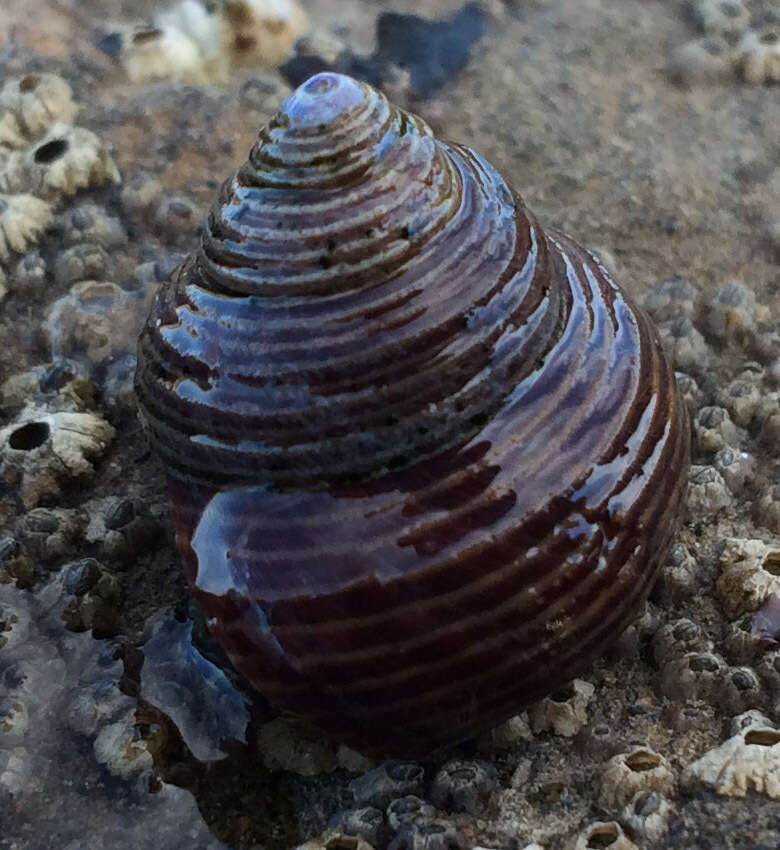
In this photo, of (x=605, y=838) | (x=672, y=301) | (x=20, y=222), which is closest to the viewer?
(x=605, y=838)

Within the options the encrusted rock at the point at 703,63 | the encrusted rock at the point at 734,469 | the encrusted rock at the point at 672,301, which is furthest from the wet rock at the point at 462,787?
the encrusted rock at the point at 703,63

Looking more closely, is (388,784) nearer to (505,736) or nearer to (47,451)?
(505,736)

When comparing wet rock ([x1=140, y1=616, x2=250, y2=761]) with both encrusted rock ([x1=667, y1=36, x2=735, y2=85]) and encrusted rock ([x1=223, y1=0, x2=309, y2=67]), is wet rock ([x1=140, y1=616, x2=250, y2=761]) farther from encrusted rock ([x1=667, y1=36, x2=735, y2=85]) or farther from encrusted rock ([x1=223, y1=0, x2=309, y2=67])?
encrusted rock ([x1=667, y1=36, x2=735, y2=85])

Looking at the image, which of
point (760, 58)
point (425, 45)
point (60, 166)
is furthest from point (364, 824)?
point (760, 58)

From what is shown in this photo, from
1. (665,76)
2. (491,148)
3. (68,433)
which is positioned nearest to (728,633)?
(68,433)

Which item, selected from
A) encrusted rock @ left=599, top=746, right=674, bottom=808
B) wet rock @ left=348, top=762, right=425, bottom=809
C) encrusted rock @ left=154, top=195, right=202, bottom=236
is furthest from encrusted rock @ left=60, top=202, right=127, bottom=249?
encrusted rock @ left=599, top=746, right=674, bottom=808
